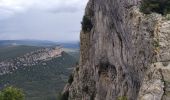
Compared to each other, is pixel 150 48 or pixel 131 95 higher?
pixel 150 48

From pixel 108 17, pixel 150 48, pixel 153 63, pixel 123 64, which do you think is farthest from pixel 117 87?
pixel 153 63

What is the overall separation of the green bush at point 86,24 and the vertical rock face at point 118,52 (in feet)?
2.61

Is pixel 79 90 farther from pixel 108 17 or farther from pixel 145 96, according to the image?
pixel 145 96

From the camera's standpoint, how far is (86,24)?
9750 centimetres

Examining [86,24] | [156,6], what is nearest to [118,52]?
[156,6]

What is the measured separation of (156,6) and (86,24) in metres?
36.7

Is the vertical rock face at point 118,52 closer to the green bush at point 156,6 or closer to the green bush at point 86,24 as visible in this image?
the green bush at point 86,24

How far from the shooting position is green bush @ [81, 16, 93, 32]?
96.4 m

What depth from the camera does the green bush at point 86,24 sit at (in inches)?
3797

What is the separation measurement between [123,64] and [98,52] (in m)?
17.8

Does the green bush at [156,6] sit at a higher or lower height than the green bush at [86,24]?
higher

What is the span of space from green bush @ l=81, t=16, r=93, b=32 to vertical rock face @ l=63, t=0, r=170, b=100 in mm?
796

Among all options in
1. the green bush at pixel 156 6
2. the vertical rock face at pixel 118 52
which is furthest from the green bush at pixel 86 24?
the green bush at pixel 156 6

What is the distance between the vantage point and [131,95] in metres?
63.8
